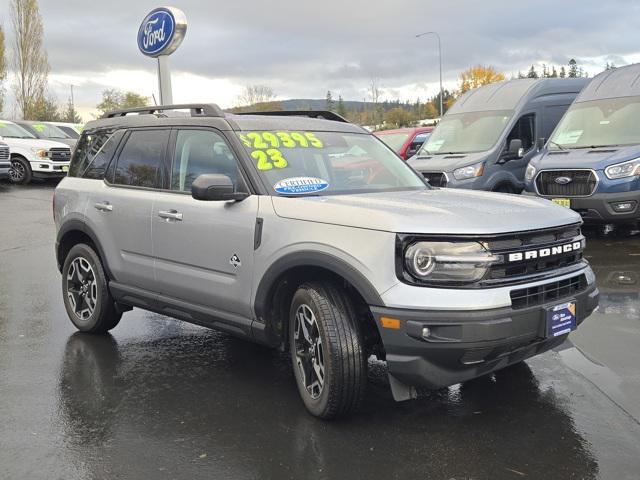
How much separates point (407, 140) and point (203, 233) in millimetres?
11389

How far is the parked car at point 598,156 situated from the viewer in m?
8.77

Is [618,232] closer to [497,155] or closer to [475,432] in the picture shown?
[497,155]

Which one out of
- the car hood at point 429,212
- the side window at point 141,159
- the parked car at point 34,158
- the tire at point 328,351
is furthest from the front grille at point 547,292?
the parked car at point 34,158

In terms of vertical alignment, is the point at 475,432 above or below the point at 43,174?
below

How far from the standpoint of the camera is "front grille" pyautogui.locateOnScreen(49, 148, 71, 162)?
19.3m

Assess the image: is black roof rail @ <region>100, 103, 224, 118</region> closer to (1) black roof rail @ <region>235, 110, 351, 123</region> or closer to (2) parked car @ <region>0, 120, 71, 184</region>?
(1) black roof rail @ <region>235, 110, 351, 123</region>

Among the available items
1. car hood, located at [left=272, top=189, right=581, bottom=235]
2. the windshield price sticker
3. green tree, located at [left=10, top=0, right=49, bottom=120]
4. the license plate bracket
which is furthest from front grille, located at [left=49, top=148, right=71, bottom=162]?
green tree, located at [left=10, top=0, right=49, bottom=120]

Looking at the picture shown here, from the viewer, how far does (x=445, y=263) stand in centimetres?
332

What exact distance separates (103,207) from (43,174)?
15.8m

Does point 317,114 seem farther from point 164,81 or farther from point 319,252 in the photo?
point 164,81

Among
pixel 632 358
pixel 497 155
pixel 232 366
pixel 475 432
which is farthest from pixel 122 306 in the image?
pixel 497 155

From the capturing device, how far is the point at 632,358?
15.5 feet

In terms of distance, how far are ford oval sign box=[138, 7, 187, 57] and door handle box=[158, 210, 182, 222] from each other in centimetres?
633

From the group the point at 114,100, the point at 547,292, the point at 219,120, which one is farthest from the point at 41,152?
the point at 114,100
